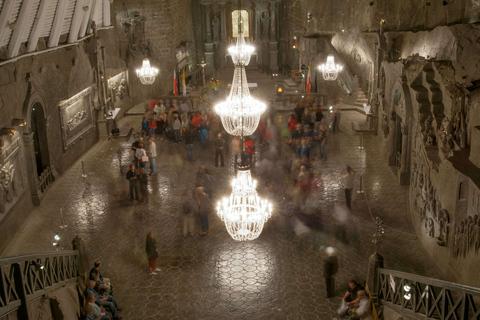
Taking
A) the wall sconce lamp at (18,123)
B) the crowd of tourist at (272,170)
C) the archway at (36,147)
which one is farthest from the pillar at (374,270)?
the archway at (36,147)

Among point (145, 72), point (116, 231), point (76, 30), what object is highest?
point (76, 30)

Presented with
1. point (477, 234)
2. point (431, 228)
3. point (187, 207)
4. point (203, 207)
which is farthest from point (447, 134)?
point (187, 207)

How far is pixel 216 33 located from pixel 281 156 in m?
20.0

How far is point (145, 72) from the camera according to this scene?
21906mm

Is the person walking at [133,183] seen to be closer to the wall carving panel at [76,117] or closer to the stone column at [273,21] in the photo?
the wall carving panel at [76,117]

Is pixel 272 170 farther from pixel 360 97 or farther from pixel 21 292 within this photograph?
pixel 360 97

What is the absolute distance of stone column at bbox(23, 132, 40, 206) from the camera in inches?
527

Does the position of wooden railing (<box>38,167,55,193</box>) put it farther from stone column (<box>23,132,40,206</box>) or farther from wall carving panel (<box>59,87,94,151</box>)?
wall carving panel (<box>59,87,94,151</box>)

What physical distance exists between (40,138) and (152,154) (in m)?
3.09

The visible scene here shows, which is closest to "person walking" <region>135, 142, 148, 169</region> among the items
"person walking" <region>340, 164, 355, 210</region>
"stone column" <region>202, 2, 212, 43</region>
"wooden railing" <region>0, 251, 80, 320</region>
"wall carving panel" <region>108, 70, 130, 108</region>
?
"person walking" <region>340, 164, 355, 210</region>

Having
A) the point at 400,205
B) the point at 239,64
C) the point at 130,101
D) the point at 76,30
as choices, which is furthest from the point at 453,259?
the point at 130,101

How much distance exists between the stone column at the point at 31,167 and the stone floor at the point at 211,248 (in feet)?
1.13

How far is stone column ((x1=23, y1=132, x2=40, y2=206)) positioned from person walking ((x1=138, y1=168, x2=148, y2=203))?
256cm

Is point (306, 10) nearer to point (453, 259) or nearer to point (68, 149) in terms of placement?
point (68, 149)
